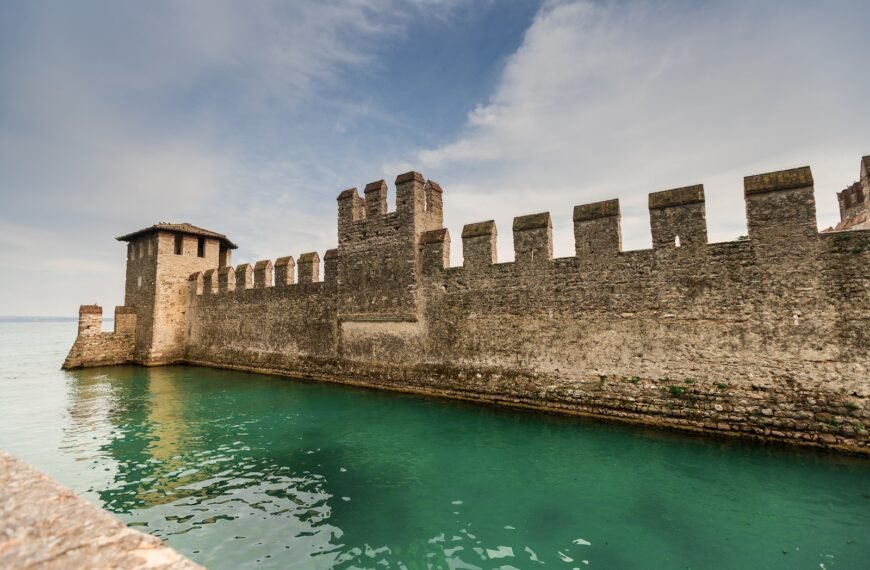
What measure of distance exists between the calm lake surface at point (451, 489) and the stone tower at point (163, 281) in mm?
11670

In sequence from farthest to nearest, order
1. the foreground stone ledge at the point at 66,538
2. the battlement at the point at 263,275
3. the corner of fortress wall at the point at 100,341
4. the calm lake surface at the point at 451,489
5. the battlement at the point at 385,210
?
1. the corner of fortress wall at the point at 100,341
2. the battlement at the point at 263,275
3. the battlement at the point at 385,210
4. the calm lake surface at the point at 451,489
5. the foreground stone ledge at the point at 66,538

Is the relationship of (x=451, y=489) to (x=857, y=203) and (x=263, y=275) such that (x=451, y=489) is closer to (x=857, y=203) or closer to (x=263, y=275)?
(x=857, y=203)

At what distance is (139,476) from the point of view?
673cm

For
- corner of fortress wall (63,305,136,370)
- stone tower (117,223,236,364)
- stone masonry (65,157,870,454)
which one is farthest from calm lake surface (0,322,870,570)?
corner of fortress wall (63,305,136,370)

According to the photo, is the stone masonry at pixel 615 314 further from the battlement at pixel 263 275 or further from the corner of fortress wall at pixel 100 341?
the corner of fortress wall at pixel 100 341

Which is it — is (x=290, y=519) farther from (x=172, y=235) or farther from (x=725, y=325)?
(x=172, y=235)

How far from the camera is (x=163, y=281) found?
71.4ft

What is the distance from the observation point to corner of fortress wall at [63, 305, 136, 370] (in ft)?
68.9

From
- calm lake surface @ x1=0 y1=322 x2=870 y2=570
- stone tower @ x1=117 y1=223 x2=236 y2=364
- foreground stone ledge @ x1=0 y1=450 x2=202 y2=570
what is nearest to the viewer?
foreground stone ledge @ x1=0 y1=450 x2=202 y2=570

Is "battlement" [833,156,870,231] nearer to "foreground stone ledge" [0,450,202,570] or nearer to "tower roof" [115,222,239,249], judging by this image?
"foreground stone ledge" [0,450,202,570]

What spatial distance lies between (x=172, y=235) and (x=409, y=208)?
15681mm

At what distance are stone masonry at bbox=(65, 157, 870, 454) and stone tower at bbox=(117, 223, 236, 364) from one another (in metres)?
8.73

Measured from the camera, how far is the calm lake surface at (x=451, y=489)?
15.1ft

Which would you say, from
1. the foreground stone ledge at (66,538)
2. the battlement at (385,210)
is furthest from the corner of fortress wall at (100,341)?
the foreground stone ledge at (66,538)
